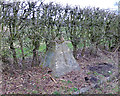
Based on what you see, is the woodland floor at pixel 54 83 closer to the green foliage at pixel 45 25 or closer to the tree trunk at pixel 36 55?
the tree trunk at pixel 36 55

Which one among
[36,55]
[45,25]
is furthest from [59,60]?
[45,25]

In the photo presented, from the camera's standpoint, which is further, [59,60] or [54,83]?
[59,60]

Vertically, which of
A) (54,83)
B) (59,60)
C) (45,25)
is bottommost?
(54,83)

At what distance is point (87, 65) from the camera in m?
6.59

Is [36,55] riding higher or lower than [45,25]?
lower

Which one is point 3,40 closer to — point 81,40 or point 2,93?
point 2,93

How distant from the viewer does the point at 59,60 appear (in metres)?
5.40

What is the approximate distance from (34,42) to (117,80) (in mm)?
3311

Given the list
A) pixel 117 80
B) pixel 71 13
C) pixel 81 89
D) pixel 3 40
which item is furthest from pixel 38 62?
pixel 117 80

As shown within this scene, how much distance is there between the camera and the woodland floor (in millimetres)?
4328

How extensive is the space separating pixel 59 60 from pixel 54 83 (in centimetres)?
→ 97

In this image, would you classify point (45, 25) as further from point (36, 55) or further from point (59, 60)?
point (59, 60)

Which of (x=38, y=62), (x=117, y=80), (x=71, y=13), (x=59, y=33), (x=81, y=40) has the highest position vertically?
(x=71, y=13)

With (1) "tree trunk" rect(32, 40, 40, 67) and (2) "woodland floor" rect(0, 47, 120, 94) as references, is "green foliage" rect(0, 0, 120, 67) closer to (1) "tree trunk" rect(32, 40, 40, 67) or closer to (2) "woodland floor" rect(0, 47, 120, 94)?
(1) "tree trunk" rect(32, 40, 40, 67)
